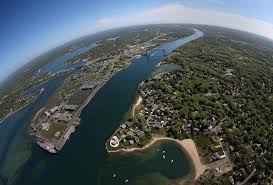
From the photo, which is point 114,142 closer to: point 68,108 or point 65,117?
point 65,117

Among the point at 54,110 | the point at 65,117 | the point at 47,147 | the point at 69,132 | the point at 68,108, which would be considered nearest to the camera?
the point at 47,147

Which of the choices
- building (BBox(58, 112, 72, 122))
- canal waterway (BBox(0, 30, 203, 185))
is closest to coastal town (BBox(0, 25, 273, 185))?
building (BBox(58, 112, 72, 122))

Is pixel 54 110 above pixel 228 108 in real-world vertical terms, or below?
below

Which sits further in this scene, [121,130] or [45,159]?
[121,130]

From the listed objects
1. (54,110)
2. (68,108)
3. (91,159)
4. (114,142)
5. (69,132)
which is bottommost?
(54,110)

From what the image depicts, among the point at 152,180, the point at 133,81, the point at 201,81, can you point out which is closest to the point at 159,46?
the point at 133,81

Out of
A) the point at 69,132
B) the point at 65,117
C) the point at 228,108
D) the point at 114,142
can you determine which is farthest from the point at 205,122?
the point at 65,117

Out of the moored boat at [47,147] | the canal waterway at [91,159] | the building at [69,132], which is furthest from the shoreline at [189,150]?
the moored boat at [47,147]

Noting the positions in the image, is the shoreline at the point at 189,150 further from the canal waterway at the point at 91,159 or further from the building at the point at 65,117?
the building at the point at 65,117

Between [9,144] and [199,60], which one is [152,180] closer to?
[9,144]
